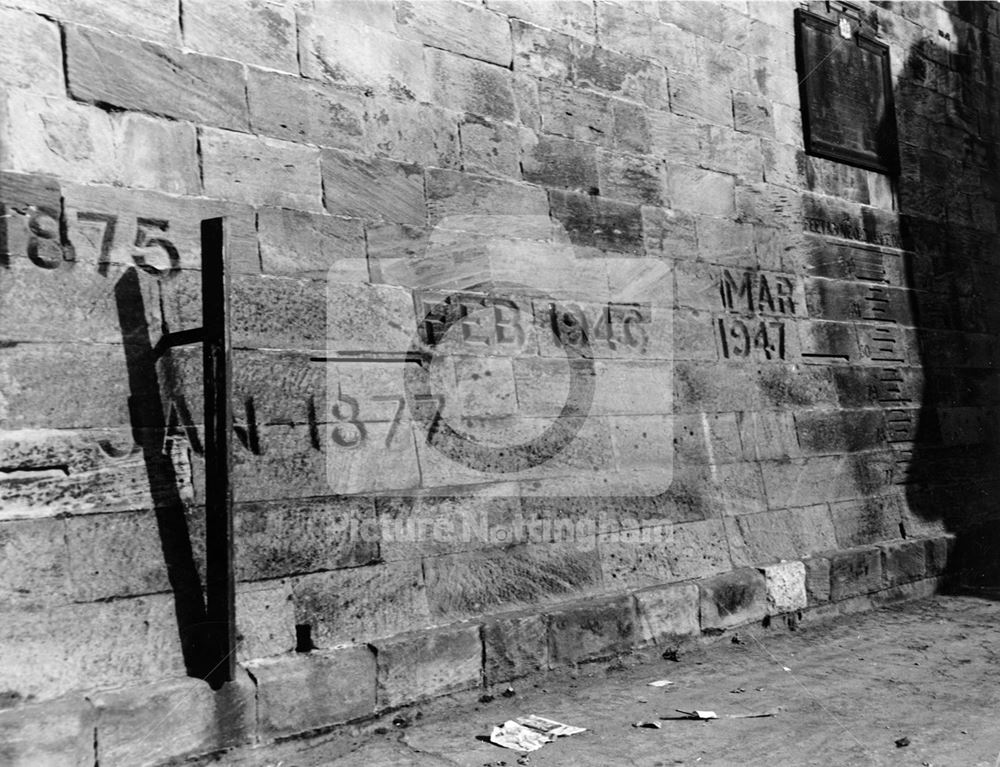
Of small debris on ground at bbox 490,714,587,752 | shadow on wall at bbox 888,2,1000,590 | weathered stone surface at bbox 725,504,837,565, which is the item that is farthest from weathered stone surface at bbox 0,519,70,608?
shadow on wall at bbox 888,2,1000,590

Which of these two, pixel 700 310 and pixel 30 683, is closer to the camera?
pixel 30 683

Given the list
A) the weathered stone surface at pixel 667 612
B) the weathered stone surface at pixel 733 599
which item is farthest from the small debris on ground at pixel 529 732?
the weathered stone surface at pixel 733 599

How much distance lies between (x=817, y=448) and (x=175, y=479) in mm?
3988

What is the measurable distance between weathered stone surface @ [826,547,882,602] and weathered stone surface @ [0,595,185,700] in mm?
3920

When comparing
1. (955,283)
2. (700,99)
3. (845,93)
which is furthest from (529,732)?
(955,283)

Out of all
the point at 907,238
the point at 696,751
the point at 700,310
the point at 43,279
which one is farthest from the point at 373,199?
the point at 907,238

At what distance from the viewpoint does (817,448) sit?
622 centimetres

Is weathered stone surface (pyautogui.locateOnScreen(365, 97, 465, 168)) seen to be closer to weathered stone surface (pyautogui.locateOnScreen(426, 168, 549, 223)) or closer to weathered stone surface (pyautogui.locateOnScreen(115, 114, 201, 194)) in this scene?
weathered stone surface (pyautogui.locateOnScreen(426, 168, 549, 223))

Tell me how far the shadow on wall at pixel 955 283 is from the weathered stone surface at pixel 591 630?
2870 mm

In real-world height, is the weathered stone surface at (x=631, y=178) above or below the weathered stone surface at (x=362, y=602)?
above

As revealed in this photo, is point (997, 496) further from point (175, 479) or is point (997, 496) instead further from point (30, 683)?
point (30, 683)

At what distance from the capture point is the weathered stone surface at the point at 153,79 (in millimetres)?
3648

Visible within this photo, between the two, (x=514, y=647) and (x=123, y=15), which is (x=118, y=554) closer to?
(x=514, y=647)

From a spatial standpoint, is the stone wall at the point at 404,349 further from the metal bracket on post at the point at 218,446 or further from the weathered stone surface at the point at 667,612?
Result: the metal bracket on post at the point at 218,446
